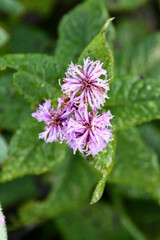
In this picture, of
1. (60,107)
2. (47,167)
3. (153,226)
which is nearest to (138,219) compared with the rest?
(153,226)

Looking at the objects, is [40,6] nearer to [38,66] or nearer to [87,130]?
[38,66]

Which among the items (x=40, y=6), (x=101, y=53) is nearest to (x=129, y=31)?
(x=40, y=6)

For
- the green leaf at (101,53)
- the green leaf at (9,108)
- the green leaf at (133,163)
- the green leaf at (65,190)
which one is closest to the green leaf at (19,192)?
the green leaf at (65,190)

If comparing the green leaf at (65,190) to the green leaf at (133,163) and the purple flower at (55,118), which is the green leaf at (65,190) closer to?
the green leaf at (133,163)

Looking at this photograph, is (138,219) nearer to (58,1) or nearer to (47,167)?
(47,167)

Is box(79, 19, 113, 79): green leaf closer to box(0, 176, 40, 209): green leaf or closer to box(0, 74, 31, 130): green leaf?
box(0, 74, 31, 130): green leaf

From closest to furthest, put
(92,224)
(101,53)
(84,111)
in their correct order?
(84,111), (101,53), (92,224)
